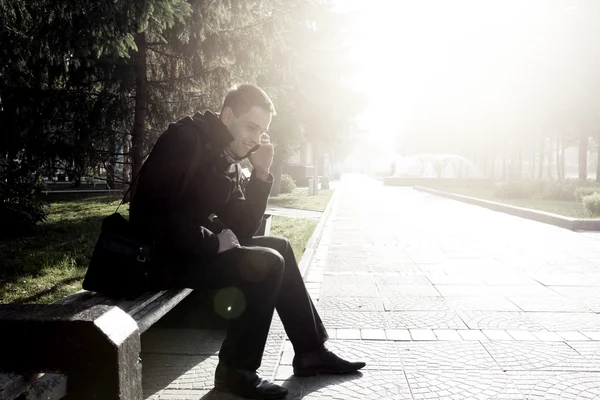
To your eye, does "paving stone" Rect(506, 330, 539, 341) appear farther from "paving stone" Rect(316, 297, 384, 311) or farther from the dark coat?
the dark coat

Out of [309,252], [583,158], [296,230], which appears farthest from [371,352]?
[583,158]

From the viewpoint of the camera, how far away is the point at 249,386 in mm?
3000

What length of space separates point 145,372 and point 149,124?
24.7 feet

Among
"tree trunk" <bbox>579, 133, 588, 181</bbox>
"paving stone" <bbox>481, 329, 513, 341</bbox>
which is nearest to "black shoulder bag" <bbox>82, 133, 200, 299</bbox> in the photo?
"paving stone" <bbox>481, 329, 513, 341</bbox>

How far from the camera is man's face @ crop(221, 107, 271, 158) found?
3234mm

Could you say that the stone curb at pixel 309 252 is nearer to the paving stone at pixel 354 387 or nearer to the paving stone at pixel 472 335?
the paving stone at pixel 472 335

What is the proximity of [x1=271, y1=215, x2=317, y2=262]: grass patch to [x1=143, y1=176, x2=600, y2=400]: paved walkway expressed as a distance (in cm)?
45

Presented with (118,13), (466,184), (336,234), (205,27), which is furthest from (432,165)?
(118,13)

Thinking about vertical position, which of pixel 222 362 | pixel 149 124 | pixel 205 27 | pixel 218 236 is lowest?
pixel 222 362

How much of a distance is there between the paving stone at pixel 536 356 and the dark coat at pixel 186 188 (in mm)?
2119

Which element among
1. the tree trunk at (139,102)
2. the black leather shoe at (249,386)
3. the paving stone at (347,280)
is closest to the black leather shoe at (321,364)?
the black leather shoe at (249,386)

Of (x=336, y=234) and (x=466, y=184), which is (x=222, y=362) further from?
(x=466, y=184)

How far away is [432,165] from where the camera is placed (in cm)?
4831

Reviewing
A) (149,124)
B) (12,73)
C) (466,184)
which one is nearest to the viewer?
(12,73)
